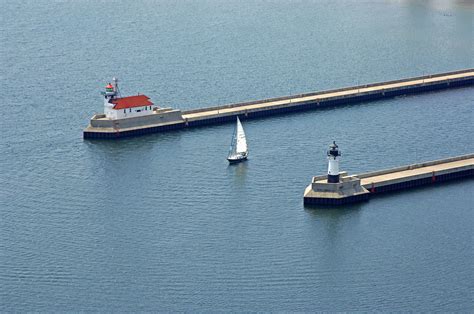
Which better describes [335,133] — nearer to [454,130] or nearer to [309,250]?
[454,130]

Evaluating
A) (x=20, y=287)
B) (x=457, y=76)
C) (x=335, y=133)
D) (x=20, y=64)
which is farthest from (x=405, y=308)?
(x=20, y=64)

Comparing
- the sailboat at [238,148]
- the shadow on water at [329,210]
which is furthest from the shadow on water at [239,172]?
the shadow on water at [329,210]

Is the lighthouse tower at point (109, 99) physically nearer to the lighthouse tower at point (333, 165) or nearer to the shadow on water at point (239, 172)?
the shadow on water at point (239, 172)

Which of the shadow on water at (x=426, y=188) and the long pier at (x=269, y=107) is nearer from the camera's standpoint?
the shadow on water at (x=426, y=188)

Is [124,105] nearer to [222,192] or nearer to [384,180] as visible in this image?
[222,192]

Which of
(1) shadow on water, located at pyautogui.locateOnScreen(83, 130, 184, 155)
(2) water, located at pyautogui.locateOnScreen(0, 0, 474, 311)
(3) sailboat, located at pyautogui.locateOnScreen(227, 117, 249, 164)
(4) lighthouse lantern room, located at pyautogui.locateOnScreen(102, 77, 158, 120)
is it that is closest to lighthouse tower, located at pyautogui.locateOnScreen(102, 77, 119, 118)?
(4) lighthouse lantern room, located at pyautogui.locateOnScreen(102, 77, 158, 120)

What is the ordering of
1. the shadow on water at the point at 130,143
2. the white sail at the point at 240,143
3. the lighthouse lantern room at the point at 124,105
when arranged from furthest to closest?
the lighthouse lantern room at the point at 124,105
the shadow on water at the point at 130,143
the white sail at the point at 240,143

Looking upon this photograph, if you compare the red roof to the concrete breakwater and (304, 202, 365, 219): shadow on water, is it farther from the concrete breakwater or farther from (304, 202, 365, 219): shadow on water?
(304, 202, 365, 219): shadow on water
